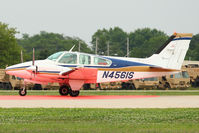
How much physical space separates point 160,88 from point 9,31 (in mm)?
35030

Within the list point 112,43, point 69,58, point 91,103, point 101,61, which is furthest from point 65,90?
point 112,43

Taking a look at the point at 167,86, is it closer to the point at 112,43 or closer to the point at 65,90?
the point at 65,90

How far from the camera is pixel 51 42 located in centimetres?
13062

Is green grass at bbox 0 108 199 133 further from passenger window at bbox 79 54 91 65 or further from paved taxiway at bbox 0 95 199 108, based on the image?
passenger window at bbox 79 54 91 65

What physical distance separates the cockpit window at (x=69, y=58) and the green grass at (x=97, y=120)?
10.3m

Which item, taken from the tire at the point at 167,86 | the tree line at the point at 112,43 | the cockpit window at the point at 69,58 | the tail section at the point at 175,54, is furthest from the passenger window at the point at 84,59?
the tree line at the point at 112,43

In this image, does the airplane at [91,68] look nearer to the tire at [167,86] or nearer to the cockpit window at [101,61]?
the cockpit window at [101,61]

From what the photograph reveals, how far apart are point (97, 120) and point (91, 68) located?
42.5ft

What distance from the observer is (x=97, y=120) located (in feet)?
48.0

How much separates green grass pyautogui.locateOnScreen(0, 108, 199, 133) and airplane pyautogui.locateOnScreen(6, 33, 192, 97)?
957 centimetres

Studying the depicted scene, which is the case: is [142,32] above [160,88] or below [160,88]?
above

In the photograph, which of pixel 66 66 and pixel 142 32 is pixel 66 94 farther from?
pixel 142 32

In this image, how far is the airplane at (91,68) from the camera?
2684cm

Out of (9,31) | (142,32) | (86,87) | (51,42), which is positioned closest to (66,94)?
(86,87)
